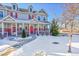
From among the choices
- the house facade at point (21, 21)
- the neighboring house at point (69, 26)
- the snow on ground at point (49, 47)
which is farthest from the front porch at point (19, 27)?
the neighboring house at point (69, 26)

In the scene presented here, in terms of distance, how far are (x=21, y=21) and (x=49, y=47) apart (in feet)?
1.86

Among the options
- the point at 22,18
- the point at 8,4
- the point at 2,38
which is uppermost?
the point at 8,4

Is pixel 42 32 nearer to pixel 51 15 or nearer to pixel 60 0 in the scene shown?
pixel 51 15

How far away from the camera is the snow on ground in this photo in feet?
8.77

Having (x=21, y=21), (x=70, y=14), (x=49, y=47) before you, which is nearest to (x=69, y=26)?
(x=70, y=14)

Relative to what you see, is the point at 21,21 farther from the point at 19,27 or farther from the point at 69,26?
the point at 69,26

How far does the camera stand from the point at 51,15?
273cm

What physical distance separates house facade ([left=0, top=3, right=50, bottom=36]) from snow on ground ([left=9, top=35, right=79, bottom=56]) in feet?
0.46

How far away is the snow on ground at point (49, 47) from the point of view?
2.67 meters

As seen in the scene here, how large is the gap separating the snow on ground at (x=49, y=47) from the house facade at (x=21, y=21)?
5.5 inches

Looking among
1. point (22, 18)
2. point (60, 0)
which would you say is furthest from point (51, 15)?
point (22, 18)

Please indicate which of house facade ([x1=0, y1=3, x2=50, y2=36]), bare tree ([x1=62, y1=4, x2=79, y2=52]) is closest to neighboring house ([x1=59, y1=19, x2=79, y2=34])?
bare tree ([x1=62, y1=4, x2=79, y2=52])

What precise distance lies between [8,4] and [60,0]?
753mm

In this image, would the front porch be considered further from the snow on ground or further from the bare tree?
the bare tree
